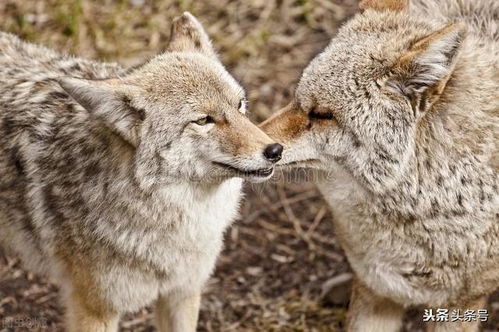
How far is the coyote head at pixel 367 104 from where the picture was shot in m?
5.00

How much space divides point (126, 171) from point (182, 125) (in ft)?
1.42

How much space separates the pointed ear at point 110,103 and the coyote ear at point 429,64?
1.41 m

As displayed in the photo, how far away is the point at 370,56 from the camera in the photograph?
516 cm

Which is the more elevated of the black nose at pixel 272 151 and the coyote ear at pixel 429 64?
the coyote ear at pixel 429 64

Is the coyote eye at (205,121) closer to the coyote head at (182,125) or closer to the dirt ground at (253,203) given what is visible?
the coyote head at (182,125)

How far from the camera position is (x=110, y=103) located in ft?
16.2

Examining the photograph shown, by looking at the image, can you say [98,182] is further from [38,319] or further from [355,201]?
[38,319]

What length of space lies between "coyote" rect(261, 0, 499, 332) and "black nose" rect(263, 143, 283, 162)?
0.30m

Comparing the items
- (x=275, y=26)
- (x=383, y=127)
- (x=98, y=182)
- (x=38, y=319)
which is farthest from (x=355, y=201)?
(x=275, y=26)

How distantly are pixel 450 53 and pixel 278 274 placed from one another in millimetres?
3135

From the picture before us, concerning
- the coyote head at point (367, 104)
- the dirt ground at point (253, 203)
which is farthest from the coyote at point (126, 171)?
the dirt ground at point (253, 203)

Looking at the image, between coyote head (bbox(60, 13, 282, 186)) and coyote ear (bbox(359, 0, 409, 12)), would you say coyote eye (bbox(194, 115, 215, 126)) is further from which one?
coyote ear (bbox(359, 0, 409, 12))

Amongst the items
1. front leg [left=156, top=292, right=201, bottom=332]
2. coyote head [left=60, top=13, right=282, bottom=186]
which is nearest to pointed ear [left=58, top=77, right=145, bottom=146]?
coyote head [left=60, top=13, right=282, bottom=186]

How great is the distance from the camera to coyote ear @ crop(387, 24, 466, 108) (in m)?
4.79
